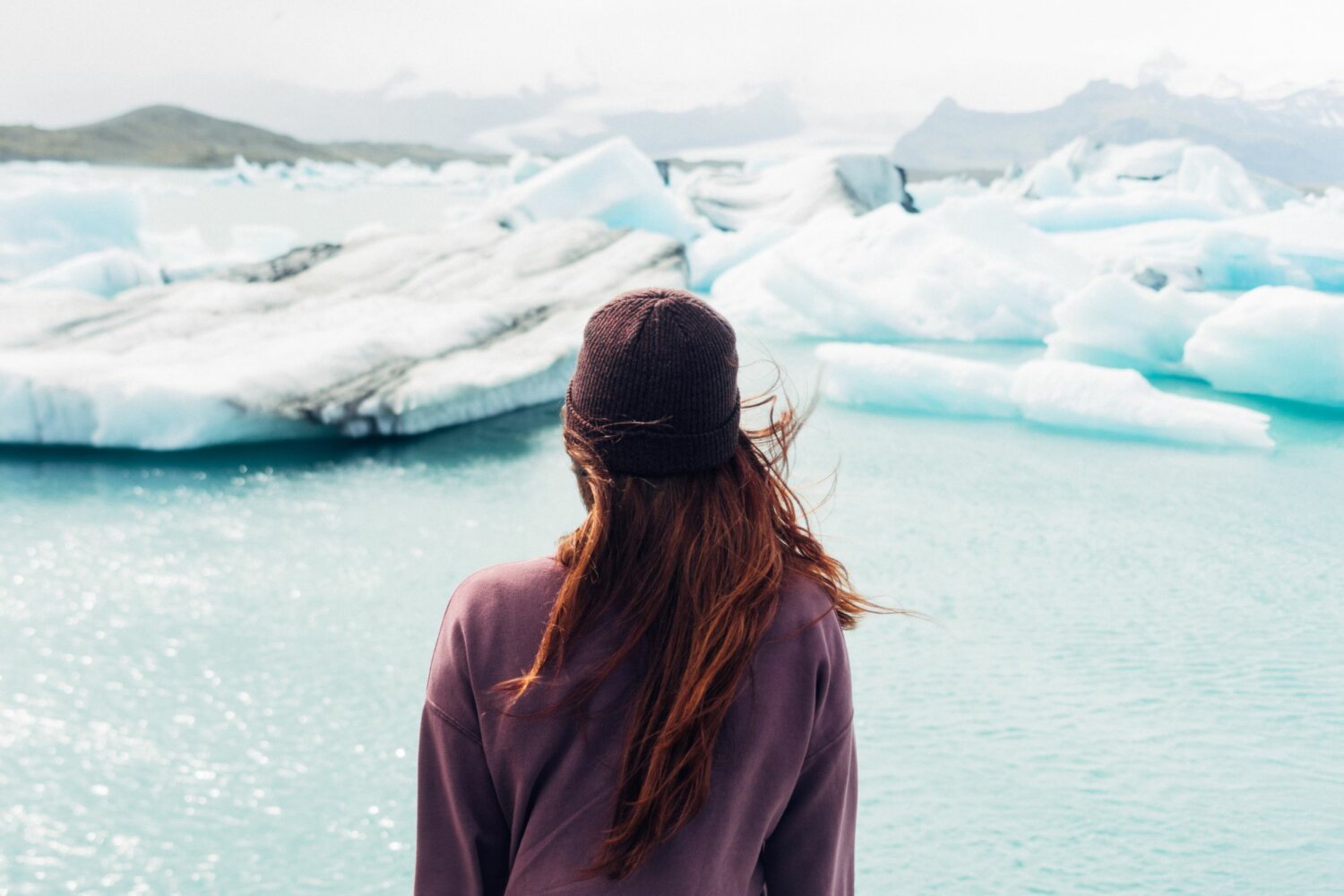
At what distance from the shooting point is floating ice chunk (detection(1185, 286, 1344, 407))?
214 inches

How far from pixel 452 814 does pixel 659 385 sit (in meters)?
0.42

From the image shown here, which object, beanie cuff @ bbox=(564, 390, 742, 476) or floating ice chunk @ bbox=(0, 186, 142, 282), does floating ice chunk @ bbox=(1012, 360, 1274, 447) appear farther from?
floating ice chunk @ bbox=(0, 186, 142, 282)

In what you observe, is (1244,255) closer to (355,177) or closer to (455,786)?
(455,786)

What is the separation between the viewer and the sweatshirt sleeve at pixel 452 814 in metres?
0.83

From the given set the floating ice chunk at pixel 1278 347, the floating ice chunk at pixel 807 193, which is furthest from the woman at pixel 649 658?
the floating ice chunk at pixel 807 193

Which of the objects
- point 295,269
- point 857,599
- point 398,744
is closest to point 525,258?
point 295,269

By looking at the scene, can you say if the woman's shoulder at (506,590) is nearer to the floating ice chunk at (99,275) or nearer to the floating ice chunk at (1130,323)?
the floating ice chunk at (1130,323)

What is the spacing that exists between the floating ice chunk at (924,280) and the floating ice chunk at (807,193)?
16.5 feet

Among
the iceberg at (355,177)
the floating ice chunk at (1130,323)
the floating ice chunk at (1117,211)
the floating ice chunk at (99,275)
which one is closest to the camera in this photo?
the floating ice chunk at (1130,323)

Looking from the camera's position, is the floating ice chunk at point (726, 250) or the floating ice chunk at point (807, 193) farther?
the floating ice chunk at point (807, 193)

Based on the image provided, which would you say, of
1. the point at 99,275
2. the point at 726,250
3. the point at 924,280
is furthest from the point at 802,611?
the point at 726,250

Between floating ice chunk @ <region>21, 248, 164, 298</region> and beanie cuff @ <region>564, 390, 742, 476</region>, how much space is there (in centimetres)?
811

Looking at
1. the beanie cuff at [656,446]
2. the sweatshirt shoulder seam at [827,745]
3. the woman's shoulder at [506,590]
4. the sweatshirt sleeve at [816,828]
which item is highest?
the beanie cuff at [656,446]

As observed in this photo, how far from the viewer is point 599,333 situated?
78 centimetres
